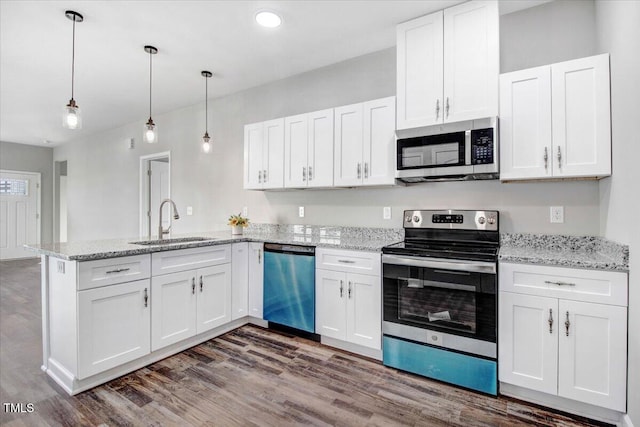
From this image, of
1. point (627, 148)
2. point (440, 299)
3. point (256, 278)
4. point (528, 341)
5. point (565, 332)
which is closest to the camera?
point (627, 148)

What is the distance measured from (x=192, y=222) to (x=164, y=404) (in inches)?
119

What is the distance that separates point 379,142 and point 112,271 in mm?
2218

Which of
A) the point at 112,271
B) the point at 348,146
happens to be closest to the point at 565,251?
the point at 348,146

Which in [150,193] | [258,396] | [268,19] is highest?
[268,19]

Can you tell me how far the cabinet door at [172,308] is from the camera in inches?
96.9

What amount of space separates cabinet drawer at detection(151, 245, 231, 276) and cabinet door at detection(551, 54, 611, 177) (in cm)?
270

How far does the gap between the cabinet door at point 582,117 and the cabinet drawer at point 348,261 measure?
1.35 meters

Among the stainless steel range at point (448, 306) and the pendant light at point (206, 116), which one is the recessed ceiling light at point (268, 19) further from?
the stainless steel range at point (448, 306)

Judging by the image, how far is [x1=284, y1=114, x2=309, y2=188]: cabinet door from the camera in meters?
3.14

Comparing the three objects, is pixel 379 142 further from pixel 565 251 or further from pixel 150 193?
pixel 150 193

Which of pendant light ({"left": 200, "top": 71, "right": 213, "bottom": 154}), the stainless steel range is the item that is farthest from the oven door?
pendant light ({"left": 200, "top": 71, "right": 213, "bottom": 154})

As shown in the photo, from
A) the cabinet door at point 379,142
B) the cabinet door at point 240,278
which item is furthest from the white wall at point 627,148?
the cabinet door at point 240,278

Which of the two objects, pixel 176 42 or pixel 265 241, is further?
pixel 265 241

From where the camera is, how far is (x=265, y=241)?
3100 millimetres
